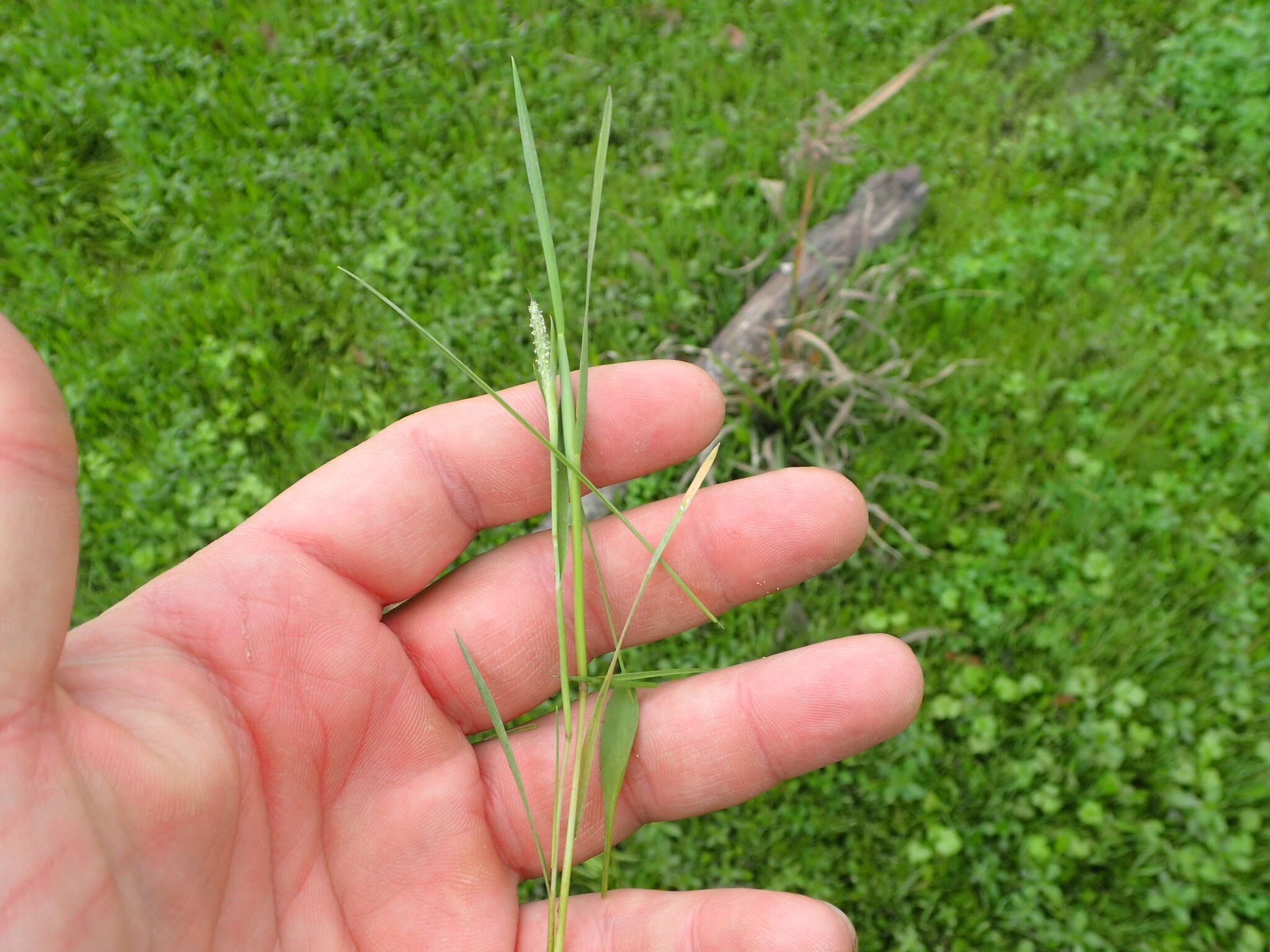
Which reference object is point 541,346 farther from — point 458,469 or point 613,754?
point 613,754

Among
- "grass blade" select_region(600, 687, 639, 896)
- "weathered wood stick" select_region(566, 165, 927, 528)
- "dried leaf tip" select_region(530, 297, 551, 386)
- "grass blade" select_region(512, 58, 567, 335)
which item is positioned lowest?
"grass blade" select_region(600, 687, 639, 896)

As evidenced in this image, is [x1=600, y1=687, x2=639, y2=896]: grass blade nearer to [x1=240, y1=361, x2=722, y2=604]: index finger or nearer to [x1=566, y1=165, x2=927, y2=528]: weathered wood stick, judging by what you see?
[x1=240, y1=361, x2=722, y2=604]: index finger

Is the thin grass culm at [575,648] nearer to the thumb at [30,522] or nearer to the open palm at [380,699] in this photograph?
the open palm at [380,699]

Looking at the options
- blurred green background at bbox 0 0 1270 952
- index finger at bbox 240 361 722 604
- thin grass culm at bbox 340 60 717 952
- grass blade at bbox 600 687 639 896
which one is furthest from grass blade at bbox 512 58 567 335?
blurred green background at bbox 0 0 1270 952

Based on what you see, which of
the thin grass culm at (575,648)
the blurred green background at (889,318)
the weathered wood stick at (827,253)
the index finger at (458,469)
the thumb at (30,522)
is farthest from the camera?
the weathered wood stick at (827,253)

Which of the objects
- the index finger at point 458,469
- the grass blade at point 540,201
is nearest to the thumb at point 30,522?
the index finger at point 458,469

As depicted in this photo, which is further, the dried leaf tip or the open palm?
the dried leaf tip
